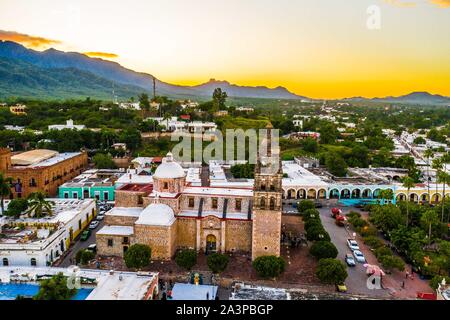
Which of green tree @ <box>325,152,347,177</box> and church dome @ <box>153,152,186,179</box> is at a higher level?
church dome @ <box>153,152,186,179</box>

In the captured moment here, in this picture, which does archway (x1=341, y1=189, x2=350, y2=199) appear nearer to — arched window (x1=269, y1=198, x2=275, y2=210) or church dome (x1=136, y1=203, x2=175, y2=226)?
arched window (x1=269, y1=198, x2=275, y2=210)

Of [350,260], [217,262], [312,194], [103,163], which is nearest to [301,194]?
[312,194]

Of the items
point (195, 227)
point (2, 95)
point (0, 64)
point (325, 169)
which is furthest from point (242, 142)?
point (0, 64)

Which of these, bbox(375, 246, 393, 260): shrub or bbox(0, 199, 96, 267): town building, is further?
bbox(375, 246, 393, 260): shrub

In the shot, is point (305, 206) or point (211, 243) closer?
point (211, 243)

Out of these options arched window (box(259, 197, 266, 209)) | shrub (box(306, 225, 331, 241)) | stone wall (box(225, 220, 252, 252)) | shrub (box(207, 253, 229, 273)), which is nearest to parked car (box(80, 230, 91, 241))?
stone wall (box(225, 220, 252, 252))

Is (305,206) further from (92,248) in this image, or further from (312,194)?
(92,248)
